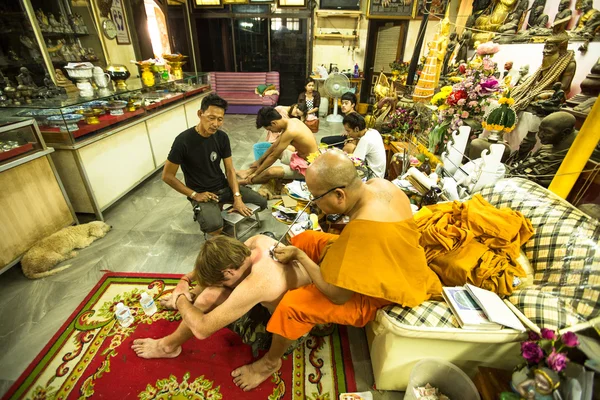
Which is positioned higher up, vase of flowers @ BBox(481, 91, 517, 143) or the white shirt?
vase of flowers @ BBox(481, 91, 517, 143)

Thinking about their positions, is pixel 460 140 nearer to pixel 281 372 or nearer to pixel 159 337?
pixel 281 372

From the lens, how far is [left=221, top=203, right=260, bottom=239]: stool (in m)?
2.79

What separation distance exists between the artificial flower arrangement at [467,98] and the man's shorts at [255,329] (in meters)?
2.61

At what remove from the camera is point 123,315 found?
6.75 ft

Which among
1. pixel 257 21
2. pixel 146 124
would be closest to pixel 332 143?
pixel 146 124

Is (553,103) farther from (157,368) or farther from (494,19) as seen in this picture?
(157,368)

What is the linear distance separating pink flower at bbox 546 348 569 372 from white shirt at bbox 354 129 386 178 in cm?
232

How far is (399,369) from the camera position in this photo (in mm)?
1610

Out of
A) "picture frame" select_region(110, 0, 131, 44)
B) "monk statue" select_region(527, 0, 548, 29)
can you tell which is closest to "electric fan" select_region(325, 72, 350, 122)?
"monk statue" select_region(527, 0, 548, 29)

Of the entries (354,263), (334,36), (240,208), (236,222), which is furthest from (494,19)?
(354,263)

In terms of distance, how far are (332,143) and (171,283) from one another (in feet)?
9.72

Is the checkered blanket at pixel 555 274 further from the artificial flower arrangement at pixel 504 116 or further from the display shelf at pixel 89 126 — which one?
the display shelf at pixel 89 126

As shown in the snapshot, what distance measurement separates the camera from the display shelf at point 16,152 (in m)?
2.33

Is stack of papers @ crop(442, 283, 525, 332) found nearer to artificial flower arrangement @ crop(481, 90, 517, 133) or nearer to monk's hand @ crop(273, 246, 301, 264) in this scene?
monk's hand @ crop(273, 246, 301, 264)
